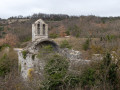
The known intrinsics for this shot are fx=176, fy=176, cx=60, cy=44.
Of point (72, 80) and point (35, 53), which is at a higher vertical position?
point (35, 53)

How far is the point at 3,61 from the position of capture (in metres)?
18.7

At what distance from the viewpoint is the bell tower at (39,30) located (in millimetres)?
15508

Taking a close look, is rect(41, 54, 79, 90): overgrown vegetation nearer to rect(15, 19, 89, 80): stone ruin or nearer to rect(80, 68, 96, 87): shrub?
rect(80, 68, 96, 87): shrub

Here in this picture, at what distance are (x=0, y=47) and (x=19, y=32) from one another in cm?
1591

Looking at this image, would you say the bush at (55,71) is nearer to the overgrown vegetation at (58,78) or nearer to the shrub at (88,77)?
the overgrown vegetation at (58,78)

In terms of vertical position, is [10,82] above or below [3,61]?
above

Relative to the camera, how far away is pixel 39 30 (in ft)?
51.8

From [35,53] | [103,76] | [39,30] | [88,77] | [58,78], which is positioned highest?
[39,30]

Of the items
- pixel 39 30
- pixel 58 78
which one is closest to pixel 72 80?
pixel 58 78

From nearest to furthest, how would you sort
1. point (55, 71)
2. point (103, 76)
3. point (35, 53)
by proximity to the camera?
point (103, 76), point (55, 71), point (35, 53)

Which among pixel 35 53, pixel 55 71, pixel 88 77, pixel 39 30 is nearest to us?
pixel 88 77

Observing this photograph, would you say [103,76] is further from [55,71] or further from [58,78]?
[55,71]

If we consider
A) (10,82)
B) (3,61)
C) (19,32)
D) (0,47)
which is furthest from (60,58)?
(19,32)

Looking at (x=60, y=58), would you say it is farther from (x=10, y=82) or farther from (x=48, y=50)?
(x=10, y=82)
